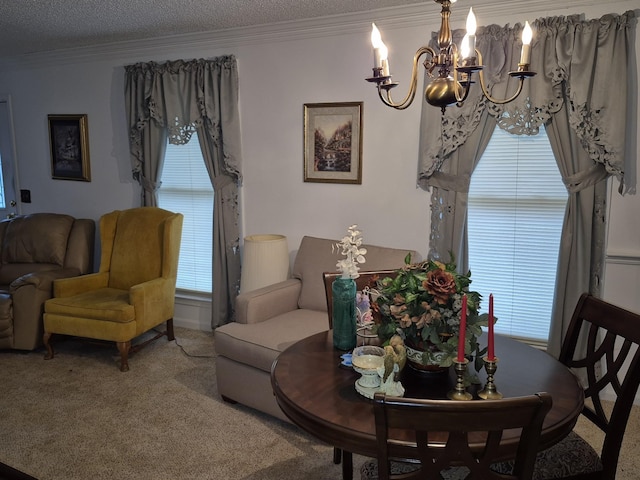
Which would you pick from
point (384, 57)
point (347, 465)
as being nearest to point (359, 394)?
point (347, 465)

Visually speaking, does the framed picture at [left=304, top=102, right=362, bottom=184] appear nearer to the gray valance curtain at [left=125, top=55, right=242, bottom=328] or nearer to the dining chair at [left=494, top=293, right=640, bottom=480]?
the gray valance curtain at [left=125, top=55, right=242, bottom=328]

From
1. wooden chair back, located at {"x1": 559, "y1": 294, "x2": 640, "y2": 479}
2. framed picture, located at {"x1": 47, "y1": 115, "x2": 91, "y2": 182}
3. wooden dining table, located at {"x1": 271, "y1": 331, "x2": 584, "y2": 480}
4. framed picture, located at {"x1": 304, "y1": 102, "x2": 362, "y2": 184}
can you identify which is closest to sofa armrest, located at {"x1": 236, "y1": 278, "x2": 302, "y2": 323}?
framed picture, located at {"x1": 304, "y1": 102, "x2": 362, "y2": 184}

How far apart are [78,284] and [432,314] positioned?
126 inches

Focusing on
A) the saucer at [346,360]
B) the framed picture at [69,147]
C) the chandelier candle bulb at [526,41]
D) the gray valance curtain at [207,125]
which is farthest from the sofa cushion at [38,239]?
the chandelier candle bulb at [526,41]

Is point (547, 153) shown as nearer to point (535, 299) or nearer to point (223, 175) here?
point (535, 299)

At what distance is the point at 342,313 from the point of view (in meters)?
1.96

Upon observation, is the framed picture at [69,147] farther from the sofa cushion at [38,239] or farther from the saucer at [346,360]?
the saucer at [346,360]

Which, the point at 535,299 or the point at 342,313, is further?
the point at 535,299

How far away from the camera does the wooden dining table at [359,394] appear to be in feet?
4.53

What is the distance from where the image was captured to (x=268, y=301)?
3.12 metres

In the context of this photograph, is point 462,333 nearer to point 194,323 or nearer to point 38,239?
point 194,323

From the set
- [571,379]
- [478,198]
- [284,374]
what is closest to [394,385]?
[284,374]

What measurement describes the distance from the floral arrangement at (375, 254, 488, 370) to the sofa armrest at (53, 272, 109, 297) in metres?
2.97

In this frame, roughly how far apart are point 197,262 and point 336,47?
213 centimetres
